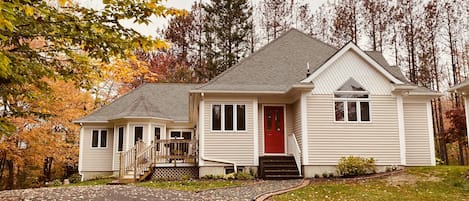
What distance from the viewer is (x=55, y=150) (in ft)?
68.0

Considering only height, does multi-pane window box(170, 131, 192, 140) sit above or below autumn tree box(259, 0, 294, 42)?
below

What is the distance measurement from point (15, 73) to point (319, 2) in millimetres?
26475

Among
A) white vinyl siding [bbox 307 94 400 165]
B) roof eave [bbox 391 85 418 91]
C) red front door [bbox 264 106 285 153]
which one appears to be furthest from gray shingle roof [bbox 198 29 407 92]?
white vinyl siding [bbox 307 94 400 165]

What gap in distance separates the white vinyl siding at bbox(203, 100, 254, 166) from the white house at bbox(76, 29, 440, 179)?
37mm

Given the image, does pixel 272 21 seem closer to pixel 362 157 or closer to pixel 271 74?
pixel 271 74

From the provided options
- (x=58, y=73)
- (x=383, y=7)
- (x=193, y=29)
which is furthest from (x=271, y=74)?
(x=193, y=29)

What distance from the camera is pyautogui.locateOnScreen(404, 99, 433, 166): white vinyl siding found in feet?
50.2

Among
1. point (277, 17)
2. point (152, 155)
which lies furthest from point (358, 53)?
point (277, 17)

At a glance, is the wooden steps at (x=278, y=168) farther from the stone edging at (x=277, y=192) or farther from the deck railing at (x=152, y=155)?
the deck railing at (x=152, y=155)

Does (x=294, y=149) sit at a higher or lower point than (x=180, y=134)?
lower

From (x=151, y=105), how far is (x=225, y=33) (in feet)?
40.8

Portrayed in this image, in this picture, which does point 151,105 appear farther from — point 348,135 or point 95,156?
point 348,135

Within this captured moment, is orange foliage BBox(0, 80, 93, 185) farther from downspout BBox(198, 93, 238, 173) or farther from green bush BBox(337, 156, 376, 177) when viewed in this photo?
green bush BBox(337, 156, 376, 177)

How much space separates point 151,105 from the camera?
798 inches
